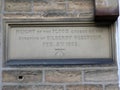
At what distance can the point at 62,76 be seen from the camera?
9.27 feet

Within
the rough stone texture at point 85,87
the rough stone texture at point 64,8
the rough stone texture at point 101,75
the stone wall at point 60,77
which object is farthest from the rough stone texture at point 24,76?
the rough stone texture at point 64,8

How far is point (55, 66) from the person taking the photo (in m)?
2.84

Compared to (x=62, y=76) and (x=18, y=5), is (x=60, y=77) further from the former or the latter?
(x=18, y=5)

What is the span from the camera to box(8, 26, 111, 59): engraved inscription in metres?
2.89

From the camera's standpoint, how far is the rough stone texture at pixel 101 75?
9.27 feet

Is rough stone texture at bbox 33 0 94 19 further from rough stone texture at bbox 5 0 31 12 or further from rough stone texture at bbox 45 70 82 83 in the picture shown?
rough stone texture at bbox 45 70 82 83

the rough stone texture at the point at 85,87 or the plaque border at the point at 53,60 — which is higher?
the plaque border at the point at 53,60

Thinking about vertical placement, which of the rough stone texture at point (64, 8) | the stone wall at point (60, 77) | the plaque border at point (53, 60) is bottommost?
the stone wall at point (60, 77)

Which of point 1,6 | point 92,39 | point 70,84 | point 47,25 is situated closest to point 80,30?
point 92,39

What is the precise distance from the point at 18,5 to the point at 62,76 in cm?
91

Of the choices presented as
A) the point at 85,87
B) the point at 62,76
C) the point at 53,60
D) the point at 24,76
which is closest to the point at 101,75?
the point at 85,87

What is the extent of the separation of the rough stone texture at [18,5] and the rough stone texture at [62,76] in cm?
74

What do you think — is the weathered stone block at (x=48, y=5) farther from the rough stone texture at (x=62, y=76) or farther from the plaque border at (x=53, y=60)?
the rough stone texture at (x=62, y=76)

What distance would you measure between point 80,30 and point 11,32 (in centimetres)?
75
